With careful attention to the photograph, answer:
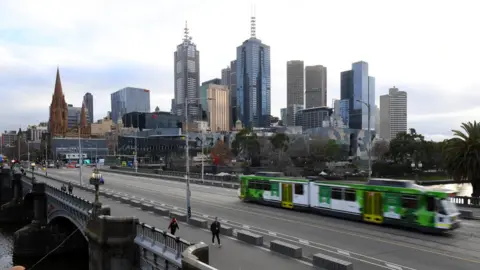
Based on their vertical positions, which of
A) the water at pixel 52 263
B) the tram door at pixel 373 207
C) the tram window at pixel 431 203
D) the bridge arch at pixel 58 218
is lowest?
the water at pixel 52 263

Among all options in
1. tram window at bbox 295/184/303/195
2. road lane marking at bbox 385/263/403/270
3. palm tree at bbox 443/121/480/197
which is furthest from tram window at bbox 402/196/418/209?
palm tree at bbox 443/121/480/197

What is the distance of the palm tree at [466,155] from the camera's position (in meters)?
37.9

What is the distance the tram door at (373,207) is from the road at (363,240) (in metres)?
0.56

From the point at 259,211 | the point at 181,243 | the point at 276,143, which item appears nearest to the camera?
the point at 181,243

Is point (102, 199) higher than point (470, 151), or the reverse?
point (470, 151)

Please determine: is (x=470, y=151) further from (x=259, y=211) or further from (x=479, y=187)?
(x=259, y=211)

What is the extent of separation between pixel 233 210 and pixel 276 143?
77.6 meters

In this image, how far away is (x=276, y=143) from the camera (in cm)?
11069

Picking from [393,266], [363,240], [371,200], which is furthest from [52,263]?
[393,266]

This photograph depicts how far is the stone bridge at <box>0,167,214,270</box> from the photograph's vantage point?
55.6 ft

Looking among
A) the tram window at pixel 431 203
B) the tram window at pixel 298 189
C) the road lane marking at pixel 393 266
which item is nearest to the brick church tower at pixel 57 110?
the tram window at pixel 298 189

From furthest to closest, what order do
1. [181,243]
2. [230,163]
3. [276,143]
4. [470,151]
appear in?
1. [230,163]
2. [276,143]
3. [470,151]
4. [181,243]

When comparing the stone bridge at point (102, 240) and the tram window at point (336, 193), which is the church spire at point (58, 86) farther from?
the tram window at point (336, 193)

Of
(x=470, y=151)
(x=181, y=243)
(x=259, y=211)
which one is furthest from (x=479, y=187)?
(x=181, y=243)
